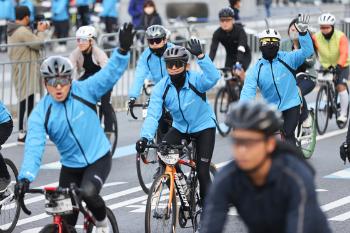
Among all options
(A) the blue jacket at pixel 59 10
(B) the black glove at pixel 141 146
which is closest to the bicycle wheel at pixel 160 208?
(B) the black glove at pixel 141 146

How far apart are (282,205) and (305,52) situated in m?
7.14

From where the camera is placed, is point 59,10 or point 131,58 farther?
point 59,10

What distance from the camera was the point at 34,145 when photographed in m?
8.09

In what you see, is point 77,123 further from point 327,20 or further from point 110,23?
point 110,23

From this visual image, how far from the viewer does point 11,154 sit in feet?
52.7

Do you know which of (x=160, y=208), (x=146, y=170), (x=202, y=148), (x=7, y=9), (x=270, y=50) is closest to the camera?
(x=160, y=208)

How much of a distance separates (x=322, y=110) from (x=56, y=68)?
9899mm

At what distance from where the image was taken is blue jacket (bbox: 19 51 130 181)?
8.16m

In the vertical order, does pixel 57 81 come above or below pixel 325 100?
above

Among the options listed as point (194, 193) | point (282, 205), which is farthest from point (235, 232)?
point (282, 205)

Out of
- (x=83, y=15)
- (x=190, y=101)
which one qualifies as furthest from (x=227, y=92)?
(x=83, y=15)

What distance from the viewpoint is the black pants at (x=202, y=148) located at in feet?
33.7

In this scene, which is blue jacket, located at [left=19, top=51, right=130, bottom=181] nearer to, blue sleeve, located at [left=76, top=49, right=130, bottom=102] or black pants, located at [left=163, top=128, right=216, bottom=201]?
blue sleeve, located at [left=76, top=49, right=130, bottom=102]

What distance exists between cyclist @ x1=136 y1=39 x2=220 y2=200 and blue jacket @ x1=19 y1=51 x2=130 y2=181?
1.69 m
